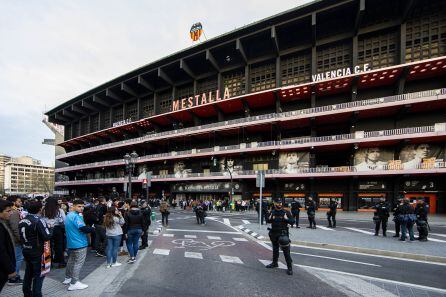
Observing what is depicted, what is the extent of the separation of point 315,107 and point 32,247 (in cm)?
3118

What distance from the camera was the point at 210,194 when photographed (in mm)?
38812

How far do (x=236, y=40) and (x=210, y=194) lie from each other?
74.2 feet

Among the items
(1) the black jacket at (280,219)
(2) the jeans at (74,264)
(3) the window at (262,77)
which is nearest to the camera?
(2) the jeans at (74,264)

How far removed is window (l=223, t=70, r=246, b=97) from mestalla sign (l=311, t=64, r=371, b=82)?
10.5 m

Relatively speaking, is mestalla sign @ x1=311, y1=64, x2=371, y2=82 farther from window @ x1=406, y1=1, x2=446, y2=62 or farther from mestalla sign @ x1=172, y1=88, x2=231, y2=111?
mestalla sign @ x1=172, y1=88, x2=231, y2=111

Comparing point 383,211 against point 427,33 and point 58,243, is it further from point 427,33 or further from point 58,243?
point 427,33

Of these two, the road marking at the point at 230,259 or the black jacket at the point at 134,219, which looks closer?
the black jacket at the point at 134,219

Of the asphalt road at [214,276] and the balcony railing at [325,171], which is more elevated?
the balcony railing at [325,171]

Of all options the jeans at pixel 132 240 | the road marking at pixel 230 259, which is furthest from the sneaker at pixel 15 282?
the road marking at pixel 230 259

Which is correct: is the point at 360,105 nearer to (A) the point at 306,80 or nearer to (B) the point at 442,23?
(A) the point at 306,80

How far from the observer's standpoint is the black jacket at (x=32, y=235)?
4461 millimetres

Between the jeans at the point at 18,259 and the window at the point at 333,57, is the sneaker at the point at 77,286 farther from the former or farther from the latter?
the window at the point at 333,57

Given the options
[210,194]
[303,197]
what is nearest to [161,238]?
[303,197]

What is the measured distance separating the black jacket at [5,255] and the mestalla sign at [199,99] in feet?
112
